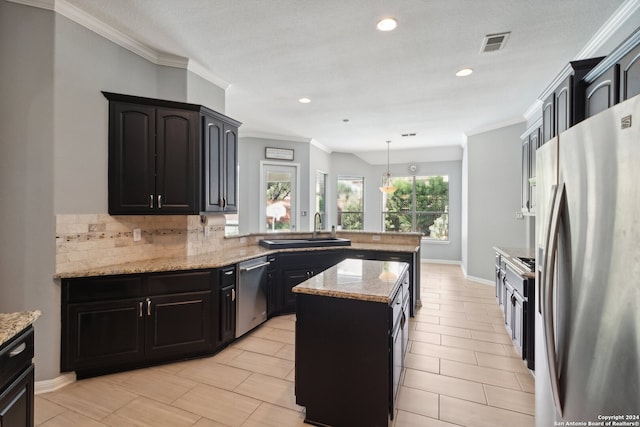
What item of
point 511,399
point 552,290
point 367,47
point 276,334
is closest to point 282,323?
point 276,334

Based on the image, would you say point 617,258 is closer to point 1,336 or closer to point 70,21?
point 1,336

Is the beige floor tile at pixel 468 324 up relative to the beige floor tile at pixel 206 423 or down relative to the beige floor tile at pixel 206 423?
up

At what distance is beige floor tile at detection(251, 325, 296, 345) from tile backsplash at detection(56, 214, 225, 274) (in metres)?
1.10

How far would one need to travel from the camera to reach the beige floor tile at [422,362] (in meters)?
2.66

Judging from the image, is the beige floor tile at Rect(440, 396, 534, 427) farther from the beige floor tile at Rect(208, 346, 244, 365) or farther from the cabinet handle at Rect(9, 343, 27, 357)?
the cabinet handle at Rect(9, 343, 27, 357)

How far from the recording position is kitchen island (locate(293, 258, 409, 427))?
1.79 metres

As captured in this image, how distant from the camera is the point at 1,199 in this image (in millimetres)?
2203

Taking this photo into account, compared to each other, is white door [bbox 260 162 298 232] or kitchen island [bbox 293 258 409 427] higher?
white door [bbox 260 162 298 232]

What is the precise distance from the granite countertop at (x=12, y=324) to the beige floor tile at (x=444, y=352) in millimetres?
2936

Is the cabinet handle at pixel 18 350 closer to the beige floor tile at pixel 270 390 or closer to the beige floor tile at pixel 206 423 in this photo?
the beige floor tile at pixel 206 423

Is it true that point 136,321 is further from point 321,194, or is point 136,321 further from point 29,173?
point 321,194

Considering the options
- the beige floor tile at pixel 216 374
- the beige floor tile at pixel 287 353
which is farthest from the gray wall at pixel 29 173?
the beige floor tile at pixel 287 353

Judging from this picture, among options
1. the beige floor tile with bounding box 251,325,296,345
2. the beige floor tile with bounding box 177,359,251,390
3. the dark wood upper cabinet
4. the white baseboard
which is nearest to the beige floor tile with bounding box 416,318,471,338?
the beige floor tile with bounding box 251,325,296,345

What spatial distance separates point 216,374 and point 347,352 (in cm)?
136
